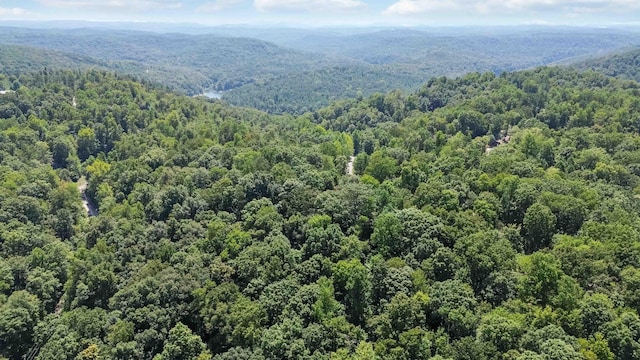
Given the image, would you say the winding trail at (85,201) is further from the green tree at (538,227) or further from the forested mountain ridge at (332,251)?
the green tree at (538,227)

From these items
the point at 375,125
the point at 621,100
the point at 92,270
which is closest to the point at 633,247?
the point at 92,270

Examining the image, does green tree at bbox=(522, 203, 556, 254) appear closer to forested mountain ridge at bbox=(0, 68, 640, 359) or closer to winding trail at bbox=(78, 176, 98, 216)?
forested mountain ridge at bbox=(0, 68, 640, 359)

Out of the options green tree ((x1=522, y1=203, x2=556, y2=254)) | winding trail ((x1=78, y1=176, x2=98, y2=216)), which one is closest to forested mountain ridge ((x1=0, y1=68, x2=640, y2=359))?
green tree ((x1=522, y1=203, x2=556, y2=254))

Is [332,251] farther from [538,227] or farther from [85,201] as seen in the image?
[85,201]

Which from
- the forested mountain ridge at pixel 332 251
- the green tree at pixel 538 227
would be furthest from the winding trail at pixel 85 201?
the green tree at pixel 538 227

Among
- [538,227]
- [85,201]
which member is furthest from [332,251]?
[85,201]
